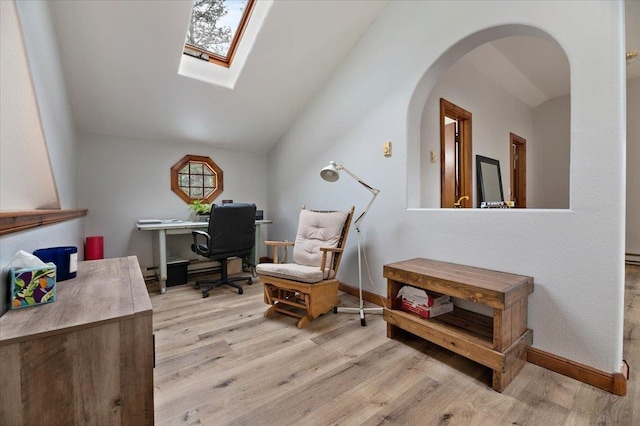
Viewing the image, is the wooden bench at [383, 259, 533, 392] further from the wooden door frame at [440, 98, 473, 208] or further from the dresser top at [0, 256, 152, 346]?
the wooden door frame at [440, 98, 473, 208]

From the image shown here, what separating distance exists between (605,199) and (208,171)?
4184mm

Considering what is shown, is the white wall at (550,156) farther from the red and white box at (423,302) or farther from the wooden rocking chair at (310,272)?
the wooden rocking chair at (310,272)

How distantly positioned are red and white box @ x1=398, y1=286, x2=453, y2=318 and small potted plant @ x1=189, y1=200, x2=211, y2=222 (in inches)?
113

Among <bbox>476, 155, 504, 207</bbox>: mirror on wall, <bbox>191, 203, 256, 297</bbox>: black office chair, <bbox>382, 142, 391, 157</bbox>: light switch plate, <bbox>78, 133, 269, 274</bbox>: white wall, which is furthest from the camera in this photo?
<bbox>476, 155, 504, 207</bbox>: mirror on wall

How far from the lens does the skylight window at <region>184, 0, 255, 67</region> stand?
260 centimetres

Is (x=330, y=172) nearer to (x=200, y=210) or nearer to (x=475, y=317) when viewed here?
(x=475, y=317)

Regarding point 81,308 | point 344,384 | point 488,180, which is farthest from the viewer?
point 488,180

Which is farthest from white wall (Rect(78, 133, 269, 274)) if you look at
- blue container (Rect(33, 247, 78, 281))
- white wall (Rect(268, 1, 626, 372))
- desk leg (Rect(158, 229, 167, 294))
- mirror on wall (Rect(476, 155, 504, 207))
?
mirror on wall (Rect(476, 155, 504, 207))

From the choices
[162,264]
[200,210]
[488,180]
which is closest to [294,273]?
[162,264]

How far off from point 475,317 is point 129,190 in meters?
4.00

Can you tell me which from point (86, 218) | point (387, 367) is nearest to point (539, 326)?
point (387, 367)

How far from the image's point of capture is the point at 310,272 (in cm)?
222

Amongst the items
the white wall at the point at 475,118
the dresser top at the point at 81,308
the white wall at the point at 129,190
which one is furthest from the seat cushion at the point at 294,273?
the white wall at the point at 129,190

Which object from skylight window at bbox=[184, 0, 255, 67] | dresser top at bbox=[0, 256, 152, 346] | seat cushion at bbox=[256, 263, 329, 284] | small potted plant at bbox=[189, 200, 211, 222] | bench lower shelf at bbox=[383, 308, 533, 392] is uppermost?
skylight window at bbox=[184, 0, 255, 67]
